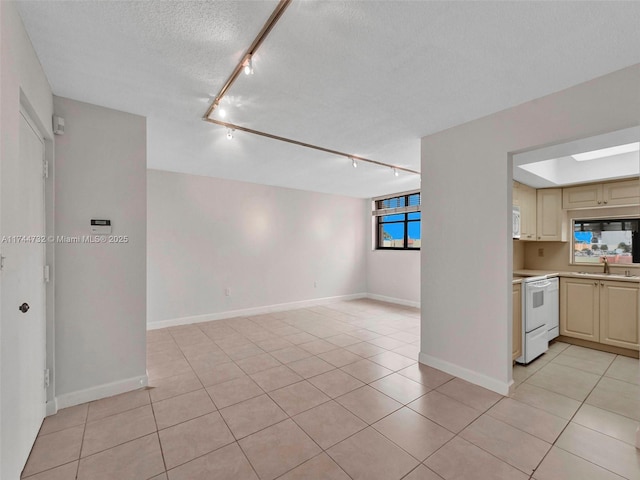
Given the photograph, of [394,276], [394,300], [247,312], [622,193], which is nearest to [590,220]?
[622,193]

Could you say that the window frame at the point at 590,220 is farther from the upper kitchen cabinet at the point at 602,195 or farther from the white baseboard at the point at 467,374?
the white baseboard at the point at 467,374

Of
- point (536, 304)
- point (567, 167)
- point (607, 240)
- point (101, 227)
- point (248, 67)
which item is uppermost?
point (248, 67)

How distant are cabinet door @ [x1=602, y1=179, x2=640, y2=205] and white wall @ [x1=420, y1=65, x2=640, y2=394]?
94.7 inches

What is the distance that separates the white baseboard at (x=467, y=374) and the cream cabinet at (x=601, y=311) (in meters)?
2.18

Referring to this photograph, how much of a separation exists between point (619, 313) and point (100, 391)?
19.0 ft

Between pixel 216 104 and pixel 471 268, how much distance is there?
9.49 feet

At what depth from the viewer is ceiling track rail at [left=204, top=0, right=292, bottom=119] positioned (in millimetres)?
1485

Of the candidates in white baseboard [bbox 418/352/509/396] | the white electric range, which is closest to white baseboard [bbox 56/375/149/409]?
white baseboard [bbox 418/352/509/396]

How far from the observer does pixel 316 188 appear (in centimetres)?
617

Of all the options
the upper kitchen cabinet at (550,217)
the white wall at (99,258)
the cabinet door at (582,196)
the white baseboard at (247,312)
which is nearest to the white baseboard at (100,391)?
the white wall at (99,258)

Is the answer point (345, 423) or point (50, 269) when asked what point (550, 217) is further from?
point (50, 269)

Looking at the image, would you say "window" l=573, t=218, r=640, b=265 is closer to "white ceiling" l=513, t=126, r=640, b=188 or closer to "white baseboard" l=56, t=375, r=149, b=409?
"white ceiling" l=513, t=126, r=640, b=188

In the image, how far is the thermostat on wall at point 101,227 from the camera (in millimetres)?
2517

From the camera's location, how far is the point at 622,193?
146 inches
